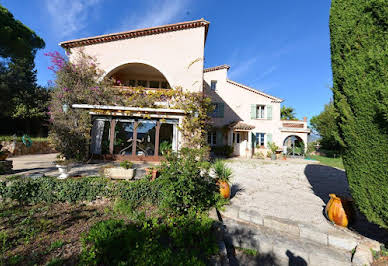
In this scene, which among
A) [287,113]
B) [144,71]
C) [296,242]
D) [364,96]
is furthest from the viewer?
[287,113]

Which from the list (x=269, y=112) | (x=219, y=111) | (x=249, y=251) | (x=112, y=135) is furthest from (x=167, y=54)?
(x=269, y=112)

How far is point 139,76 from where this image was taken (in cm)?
1270

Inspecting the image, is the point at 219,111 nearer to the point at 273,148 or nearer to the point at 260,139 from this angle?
the point at 260,139

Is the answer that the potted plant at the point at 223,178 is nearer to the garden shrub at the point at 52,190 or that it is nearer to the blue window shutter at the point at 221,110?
the garden shrub at the point at 52,190

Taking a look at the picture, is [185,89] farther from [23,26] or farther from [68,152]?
[23,26]

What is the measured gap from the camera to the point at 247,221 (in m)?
3.83

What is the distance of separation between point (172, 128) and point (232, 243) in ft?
24.1

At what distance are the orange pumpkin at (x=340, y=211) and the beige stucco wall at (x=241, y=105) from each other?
14076mm

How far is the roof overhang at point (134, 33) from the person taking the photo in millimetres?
9766

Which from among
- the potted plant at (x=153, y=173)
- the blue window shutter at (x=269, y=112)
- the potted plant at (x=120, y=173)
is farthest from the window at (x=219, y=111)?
the potted plant at (x=120, y=173)

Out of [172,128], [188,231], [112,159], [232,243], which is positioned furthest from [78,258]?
[172,128]

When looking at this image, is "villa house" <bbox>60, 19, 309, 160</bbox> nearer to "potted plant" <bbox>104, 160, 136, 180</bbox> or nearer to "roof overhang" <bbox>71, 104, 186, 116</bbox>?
"roof overhang" <bbox>71, 104, 186, 116</bbox>

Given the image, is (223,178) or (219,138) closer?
(223,178)

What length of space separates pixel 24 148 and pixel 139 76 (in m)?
10.5
